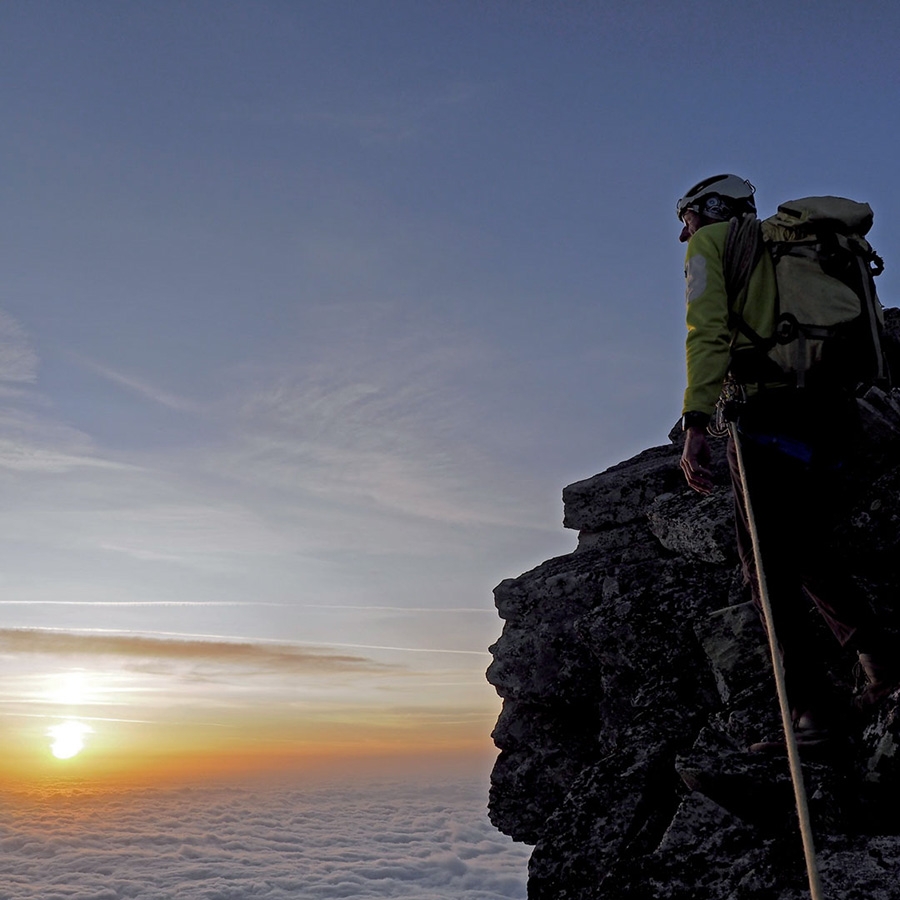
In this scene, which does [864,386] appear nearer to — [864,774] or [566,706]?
[864,774]

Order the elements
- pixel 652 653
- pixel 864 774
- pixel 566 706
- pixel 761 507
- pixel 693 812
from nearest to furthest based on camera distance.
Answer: pixel 864 774, pixel 761 507, pixel 693 812, pixel 652 653, pixel 566 706

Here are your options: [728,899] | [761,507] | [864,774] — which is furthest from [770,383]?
[728,899]

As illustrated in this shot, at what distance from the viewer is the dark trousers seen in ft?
22.4

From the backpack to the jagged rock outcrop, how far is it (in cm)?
306

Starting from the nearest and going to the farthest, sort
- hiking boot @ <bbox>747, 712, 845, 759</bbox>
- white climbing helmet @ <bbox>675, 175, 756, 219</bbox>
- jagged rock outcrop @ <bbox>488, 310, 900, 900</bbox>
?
jagged rock outcrop @ <bbox>488, 310, 900, 900</bbox> < hiking boot @ <bbox>747, 712, 845, 759</bbox> < white climbing helmet @ <bbox>675, 175, 756, 219</bbox>

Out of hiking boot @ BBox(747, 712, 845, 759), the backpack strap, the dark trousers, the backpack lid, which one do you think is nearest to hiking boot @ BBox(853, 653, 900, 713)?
the dark trousers

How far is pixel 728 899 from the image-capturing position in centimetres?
655

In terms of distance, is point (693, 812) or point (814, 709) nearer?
point (814, 709)

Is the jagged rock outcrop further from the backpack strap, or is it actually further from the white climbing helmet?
the white climbing helmet

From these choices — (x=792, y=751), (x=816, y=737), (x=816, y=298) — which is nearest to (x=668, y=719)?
(x=816, y=737)

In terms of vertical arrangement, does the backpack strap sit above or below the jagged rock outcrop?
above

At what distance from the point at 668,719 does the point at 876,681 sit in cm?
362

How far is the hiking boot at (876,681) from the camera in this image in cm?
717

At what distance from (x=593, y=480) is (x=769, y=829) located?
1279 cm
